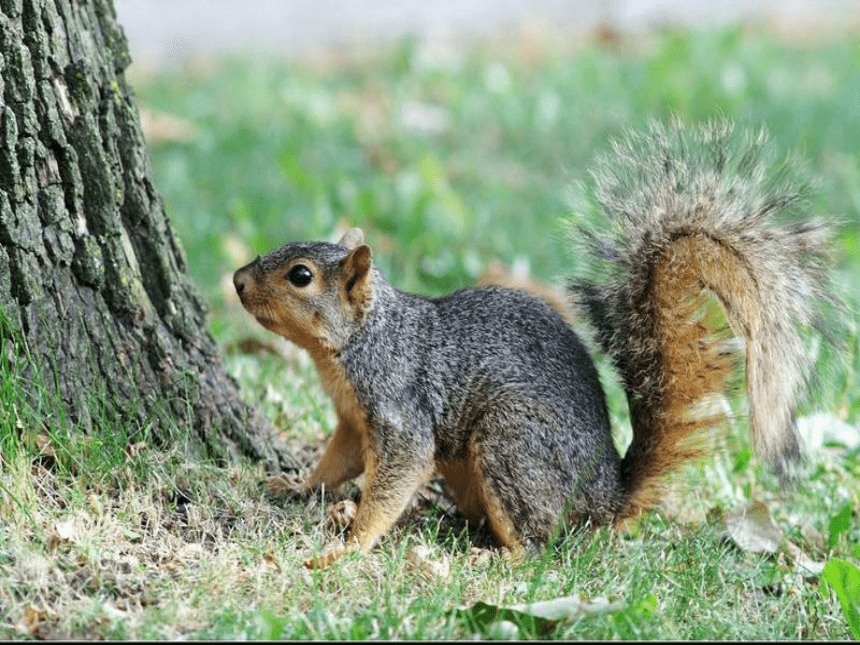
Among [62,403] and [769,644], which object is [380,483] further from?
[769,644]

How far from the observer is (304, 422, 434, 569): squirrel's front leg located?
9.02 ft

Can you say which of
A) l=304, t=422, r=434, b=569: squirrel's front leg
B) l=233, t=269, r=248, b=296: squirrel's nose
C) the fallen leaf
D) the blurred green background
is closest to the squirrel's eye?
l=233, t=269, r=248, b=296: squirrel's nose

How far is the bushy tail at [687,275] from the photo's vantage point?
8.85 ft

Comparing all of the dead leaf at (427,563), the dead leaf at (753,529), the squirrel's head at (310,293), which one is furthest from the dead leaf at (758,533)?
the squirrel's head at (310,293)

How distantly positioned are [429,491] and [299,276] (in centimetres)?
72

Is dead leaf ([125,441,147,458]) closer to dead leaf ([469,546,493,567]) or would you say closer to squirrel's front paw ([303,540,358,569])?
squirrel's front paw ([303,540,358,569])

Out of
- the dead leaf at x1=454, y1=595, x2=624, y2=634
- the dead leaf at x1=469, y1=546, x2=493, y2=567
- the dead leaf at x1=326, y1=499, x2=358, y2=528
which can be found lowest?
the dead leaf at x1=469, y1=546, x2=493, y2=567

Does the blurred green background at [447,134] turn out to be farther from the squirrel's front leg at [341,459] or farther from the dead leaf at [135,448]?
the dead leaf at [135,448]

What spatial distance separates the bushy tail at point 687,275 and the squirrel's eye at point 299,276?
0.69 metres

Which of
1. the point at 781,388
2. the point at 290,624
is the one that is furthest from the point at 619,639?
the point at 781,388

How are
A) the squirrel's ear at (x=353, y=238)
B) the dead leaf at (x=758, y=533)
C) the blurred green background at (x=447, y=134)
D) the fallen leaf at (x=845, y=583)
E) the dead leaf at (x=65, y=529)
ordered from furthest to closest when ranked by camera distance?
the blurred green background at (x=447, y=134) → the squirrel's ear at (x=353, y=238) → the dead leaf at (x=758, y=533) → the fallen leaf at (x=845, y=583) → the dead leaf at (x=65, y=529)

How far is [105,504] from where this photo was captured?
100 inches

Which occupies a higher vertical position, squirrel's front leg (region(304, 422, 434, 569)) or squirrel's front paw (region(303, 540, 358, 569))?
squirrel's front leg (region(304, 422, 434, 569))

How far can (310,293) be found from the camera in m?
2.89
